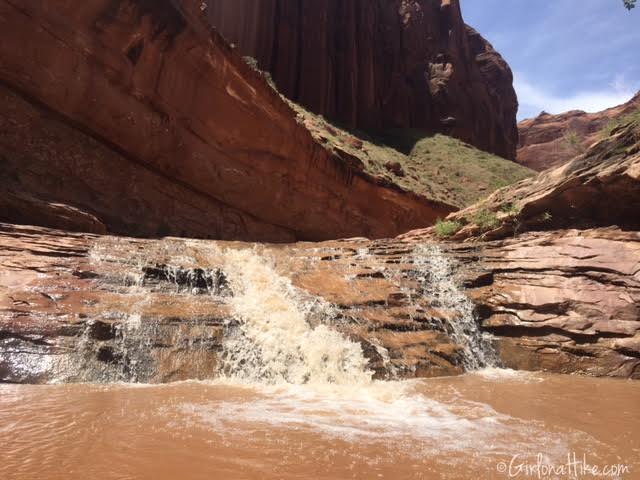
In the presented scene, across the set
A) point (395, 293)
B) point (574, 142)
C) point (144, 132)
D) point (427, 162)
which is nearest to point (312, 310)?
point (395, 293)

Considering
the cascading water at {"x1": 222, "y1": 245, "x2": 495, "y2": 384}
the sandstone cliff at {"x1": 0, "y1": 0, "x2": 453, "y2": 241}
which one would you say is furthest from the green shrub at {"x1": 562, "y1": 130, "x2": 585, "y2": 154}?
the sandstone cliff at {"x1": 0, "y1": 0, "x2": 453, "y2": 241}

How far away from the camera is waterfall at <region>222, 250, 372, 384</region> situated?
7.02 metres

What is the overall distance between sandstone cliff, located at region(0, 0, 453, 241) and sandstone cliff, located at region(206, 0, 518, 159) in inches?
677

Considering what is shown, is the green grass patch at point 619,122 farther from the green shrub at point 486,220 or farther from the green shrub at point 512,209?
the green shrub at point 486,220

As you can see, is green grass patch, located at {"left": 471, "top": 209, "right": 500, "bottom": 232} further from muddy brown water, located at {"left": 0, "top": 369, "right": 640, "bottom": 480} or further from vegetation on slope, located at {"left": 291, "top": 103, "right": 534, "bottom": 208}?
vegetation on slope, located at {"left": 291, "top": 103, "right": 534, "bottom": 208}

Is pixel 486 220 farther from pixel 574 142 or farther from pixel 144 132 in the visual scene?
pixel 144 132

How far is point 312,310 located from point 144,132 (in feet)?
34.7

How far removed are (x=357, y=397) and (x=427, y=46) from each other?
47.0m

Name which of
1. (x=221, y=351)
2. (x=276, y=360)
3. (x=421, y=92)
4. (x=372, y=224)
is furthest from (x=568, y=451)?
(x=421, y=92)

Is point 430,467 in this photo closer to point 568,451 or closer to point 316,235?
point 568,451

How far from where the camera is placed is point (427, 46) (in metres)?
45.9

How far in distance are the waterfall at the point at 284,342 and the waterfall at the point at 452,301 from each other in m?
2.39

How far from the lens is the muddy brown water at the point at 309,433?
126 inches

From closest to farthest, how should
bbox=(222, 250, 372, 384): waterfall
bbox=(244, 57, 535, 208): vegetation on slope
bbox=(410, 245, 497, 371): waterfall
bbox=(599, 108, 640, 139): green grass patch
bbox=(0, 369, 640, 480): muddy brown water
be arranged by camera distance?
bbox=(0, 369, 640, 480): muddy brown water, bbox=(222, 250, 372, 384): waterfall, bbox=(410, 245, 497, 371): waterfall, bbox=(599, 108, 640, 139): green grass patch, bbox=(244, 57, 535, 208): vegetation on slope
